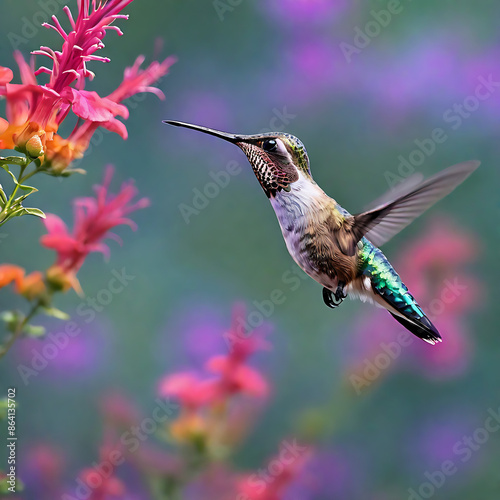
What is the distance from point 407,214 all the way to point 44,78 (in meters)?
1.64

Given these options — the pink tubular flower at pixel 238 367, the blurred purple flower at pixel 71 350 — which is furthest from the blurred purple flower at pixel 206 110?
the pink tubular flower at pixel 238 367

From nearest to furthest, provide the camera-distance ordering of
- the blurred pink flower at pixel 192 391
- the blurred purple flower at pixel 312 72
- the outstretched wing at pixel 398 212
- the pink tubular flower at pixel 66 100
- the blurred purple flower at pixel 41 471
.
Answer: the pink tubular flower at pixel 66 100
the outstretched wing at pixel 398 212
the blurred pink flower at pixel 192 391
the blurred purple flower at pixel 41 471
the blurred purple flower at pixel 312 72

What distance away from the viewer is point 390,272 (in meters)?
0.82

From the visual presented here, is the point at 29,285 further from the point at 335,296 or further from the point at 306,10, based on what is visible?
the point at 306,10

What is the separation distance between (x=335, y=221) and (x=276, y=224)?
1.27m

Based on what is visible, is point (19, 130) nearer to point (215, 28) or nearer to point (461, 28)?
point (215, 28)

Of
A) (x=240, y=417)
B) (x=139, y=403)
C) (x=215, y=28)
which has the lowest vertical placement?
(x=139, y=403)

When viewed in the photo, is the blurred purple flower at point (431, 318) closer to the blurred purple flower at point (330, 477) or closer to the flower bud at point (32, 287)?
the blurred purple flower at point (330, 477)

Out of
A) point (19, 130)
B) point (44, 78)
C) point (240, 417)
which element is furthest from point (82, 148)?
point (44, 78)

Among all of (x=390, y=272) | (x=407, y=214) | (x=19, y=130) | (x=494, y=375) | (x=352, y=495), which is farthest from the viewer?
(x=494, y=375)

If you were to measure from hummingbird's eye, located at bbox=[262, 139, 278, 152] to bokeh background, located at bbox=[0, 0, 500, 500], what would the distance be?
1.19 meters

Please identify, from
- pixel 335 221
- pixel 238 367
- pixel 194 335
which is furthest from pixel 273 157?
pixel 194 335

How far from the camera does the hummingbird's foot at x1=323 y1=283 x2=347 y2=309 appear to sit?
0.76 m

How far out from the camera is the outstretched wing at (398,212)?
0.64 meters
